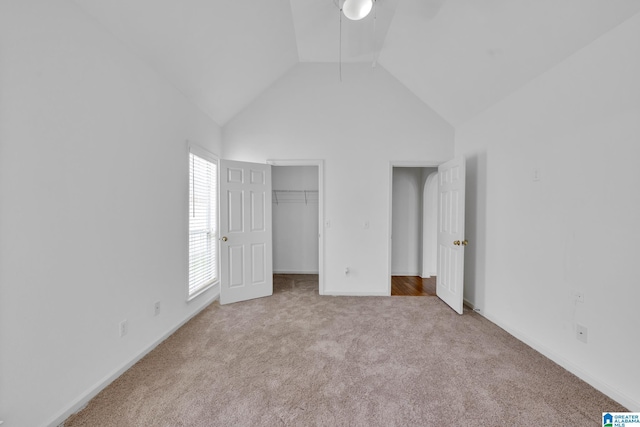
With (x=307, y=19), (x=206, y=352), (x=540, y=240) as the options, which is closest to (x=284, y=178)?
(x=307, y=19)

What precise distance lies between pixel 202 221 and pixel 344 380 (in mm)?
2491

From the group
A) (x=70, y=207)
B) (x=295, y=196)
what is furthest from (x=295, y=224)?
(x=70, y=207)

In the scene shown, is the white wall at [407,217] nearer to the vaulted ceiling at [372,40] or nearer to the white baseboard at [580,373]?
the vaulted ceiling at [372,40]

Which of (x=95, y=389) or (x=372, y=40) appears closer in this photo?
(x=95, y=389)

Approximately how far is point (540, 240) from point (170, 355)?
136 inches

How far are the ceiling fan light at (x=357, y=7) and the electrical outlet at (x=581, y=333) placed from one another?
3170mm

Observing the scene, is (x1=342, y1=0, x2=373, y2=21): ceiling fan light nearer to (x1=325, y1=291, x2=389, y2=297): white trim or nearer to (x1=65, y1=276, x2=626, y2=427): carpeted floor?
(x1=65, y1=276, x2=626, y2=427): carpeted floor

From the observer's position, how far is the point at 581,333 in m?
1.93

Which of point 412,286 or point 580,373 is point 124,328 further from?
point 412,286

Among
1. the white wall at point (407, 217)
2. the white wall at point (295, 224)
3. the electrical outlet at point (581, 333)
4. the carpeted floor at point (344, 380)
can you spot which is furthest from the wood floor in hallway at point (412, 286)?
the electrical outlet at point (581, 333)

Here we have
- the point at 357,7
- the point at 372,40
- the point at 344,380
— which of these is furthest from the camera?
the point at 372,40

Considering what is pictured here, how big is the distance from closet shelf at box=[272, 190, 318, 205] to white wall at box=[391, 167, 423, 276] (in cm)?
160

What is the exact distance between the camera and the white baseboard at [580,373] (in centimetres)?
161

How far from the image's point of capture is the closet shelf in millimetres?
5000
